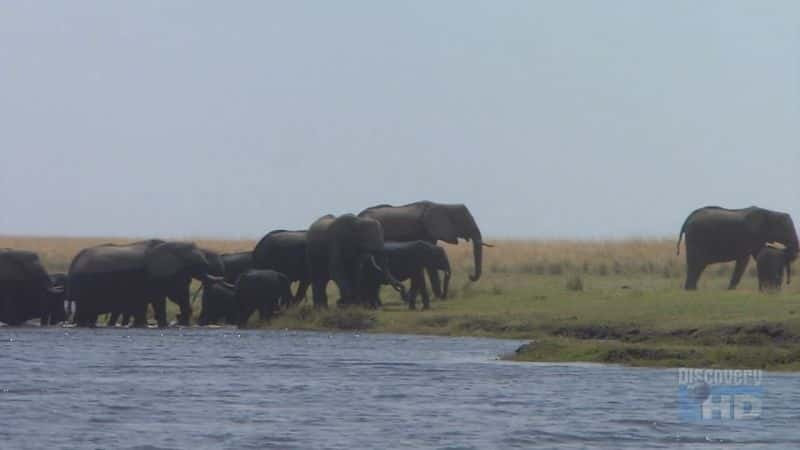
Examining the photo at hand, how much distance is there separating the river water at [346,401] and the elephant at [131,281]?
262 inches

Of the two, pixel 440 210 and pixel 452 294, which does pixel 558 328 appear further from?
pixel 440 210

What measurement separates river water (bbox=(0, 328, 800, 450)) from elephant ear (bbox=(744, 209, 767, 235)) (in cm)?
1328

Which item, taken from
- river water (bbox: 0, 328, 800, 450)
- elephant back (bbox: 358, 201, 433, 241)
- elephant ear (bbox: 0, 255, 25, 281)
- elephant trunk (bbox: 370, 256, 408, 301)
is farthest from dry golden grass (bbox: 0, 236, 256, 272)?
river water (bbox: 0, 328, 800, 450)

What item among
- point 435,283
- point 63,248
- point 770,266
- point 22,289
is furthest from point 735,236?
point 63,248

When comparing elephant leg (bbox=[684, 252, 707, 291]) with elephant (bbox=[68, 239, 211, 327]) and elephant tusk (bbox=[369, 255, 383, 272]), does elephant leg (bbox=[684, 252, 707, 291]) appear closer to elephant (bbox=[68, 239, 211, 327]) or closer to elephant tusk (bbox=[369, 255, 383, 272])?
elephant tusk (bbox=[369, 255, 383, 272])

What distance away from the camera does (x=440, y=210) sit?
48.6 metres

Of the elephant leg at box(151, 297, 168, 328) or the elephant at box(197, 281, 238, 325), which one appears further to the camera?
the elephant at box(197, 281, 238, 325)

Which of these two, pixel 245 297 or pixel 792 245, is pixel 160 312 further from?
pixel 792 245

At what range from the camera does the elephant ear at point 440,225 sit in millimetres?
48156

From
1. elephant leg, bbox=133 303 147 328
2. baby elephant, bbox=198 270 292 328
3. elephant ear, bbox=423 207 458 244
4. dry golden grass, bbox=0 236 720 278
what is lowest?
elephant leg, bbox=133 303 147 328

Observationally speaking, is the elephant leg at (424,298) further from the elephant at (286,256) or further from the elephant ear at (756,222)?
the elephant ear at (756,222)

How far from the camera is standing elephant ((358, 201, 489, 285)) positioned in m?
48.0

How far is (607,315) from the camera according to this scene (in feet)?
111

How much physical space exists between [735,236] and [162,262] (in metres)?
12.6
